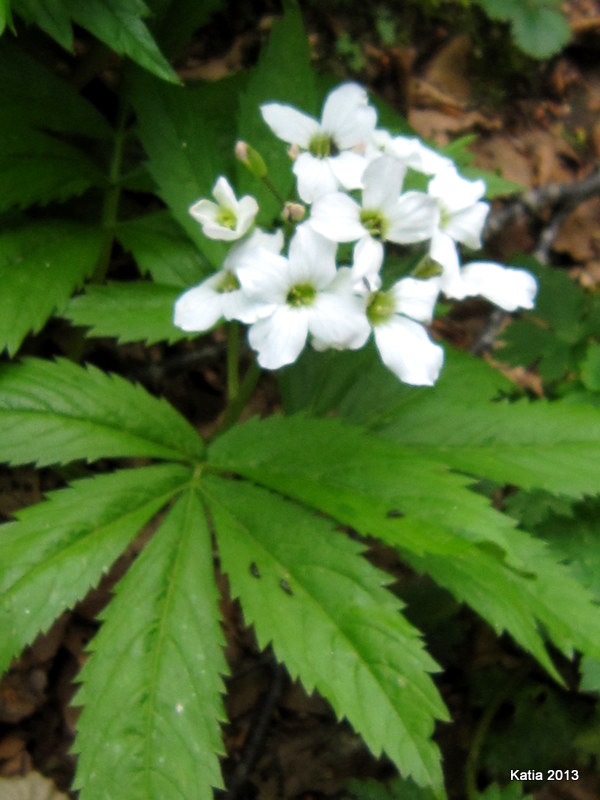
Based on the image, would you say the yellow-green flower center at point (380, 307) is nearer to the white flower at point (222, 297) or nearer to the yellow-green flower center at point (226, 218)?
the white flower at point (222, 297)

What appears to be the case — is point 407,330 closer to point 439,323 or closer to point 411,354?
point 411,354

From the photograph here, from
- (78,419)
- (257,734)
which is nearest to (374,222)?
(78,419)

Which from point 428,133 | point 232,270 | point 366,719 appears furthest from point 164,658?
point 428,133

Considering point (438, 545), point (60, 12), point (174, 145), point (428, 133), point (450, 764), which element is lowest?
point (450, 764)

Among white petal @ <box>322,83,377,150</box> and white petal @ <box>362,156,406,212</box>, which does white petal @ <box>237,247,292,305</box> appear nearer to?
white petal @ <box>362,156,406,212</box>

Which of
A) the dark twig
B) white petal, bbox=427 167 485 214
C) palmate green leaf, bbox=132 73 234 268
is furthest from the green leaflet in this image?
the dark twig

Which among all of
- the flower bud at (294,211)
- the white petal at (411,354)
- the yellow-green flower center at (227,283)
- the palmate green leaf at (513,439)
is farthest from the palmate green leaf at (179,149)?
the palmate green leaf at (513,439)

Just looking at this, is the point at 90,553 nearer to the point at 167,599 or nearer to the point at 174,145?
the point at 167,599
